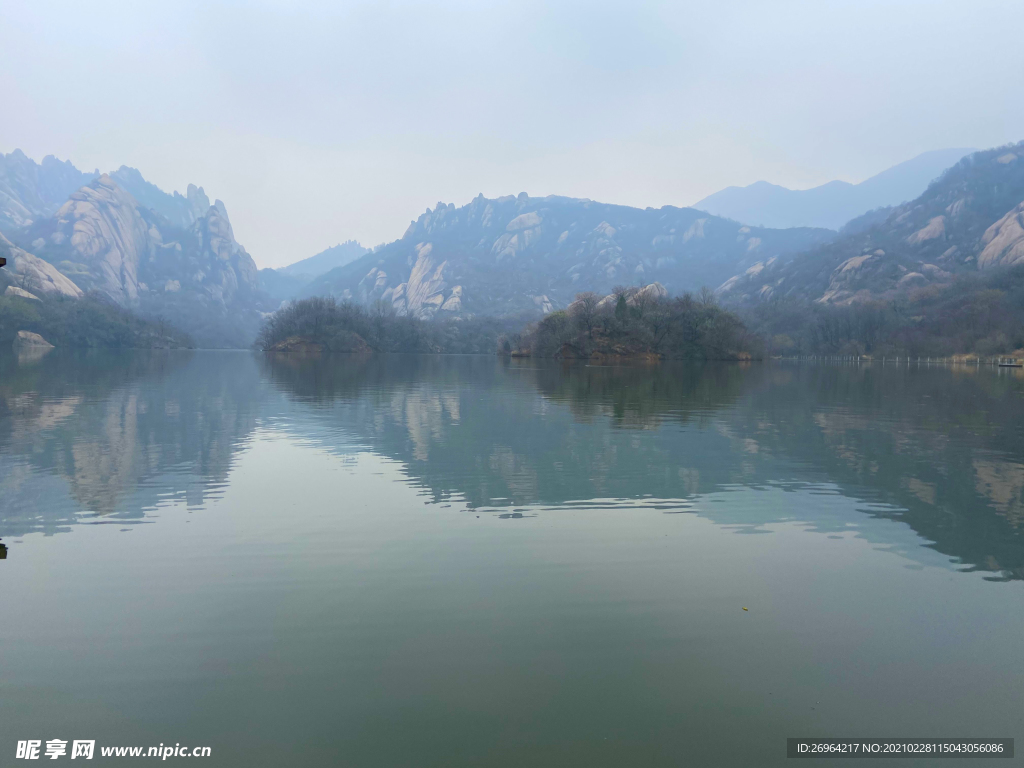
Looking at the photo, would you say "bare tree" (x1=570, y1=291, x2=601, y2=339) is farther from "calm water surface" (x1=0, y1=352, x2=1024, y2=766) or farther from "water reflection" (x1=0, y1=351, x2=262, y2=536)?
"calm water surface" (x1=0, y1=352, x2=1024, y2=766)

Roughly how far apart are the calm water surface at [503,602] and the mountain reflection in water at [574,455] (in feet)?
0.51

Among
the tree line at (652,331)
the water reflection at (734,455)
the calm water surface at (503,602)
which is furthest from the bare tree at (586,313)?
the calm water surface at (503,602)

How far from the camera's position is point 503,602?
8.72 metres

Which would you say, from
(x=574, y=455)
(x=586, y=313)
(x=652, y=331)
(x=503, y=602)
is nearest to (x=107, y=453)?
(x=574, y=455)

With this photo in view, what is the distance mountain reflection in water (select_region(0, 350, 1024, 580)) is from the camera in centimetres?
1346

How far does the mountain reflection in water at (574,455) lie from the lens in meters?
13.5

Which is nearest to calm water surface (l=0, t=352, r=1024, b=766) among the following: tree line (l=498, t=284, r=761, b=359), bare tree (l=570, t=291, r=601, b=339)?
tree line (l=498, t=284, r=761, b=359)

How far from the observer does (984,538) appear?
39.2 ft

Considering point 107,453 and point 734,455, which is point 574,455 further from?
point 107,453

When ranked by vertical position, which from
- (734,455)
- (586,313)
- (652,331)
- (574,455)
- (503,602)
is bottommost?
(734,455)

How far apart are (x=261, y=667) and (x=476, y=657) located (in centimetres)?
237

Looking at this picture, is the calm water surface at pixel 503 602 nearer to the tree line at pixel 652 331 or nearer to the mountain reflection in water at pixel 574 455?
the mountain reflection in water at pixel 574 455

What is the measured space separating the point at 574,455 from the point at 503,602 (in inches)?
463

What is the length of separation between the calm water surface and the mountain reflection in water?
0.51 ft
